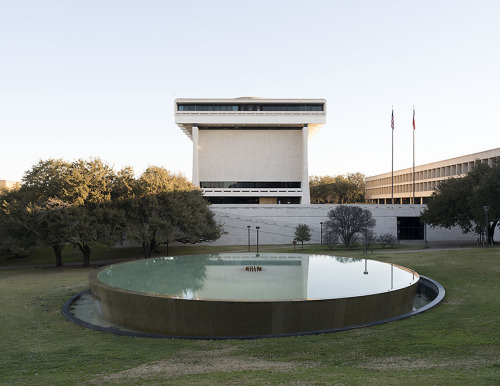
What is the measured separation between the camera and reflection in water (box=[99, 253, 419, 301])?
15531 mm

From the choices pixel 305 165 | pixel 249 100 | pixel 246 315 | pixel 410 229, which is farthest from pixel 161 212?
pixel 410 229

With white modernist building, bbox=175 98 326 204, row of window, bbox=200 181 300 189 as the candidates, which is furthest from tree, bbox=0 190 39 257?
row of window, bbox=200 181 300 189

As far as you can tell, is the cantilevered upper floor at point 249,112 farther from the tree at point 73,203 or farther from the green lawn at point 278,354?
the green lawn at point 278,354

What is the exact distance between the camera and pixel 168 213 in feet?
122

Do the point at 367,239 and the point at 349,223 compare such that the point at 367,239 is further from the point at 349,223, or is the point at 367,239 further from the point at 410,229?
the point at 410,229

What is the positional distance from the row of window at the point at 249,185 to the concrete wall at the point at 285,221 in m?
15.2

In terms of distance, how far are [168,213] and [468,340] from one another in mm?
29549

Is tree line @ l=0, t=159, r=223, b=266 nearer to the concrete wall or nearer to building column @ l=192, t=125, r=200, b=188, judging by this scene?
the concrete wall

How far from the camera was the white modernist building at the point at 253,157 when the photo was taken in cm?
6900

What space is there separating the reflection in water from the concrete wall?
2655cm

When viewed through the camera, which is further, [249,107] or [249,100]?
[249,107]

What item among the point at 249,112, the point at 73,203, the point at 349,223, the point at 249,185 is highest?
the point at 249,112

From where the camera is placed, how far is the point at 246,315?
13.5 m

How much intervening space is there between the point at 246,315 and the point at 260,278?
19.8 ft
